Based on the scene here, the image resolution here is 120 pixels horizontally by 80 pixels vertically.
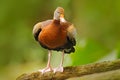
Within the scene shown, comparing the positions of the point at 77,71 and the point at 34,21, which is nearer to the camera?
the point at 77,71

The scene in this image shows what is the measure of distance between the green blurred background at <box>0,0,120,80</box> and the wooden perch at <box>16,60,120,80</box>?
2.93ft

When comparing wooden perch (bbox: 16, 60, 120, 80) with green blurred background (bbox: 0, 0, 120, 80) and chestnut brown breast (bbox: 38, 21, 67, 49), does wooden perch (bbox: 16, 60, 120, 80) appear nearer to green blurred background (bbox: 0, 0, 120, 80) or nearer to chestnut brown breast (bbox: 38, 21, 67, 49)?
chestnut brown breast (bbox: 38, 21, 67, 49)

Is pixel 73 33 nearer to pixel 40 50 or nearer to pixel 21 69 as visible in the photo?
pixel 21 69

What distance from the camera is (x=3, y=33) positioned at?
3525 millimetres

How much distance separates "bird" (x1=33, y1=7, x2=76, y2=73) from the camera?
1538 mm

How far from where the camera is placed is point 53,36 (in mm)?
1584

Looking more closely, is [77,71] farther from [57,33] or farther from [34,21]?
[34,21]

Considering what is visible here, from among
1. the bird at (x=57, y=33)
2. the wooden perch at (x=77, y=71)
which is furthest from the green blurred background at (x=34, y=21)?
the wooden perch at (x=77, y=71)

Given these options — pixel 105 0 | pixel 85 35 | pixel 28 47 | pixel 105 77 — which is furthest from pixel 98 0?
pixel 105 77

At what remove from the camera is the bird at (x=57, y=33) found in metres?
1.54

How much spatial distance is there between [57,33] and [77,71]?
160 millimetres

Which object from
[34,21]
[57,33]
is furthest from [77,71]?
[34,21]

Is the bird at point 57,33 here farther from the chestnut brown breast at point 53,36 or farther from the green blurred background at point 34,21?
the green blurred background at point 34,21

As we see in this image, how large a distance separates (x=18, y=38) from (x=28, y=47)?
9cm
